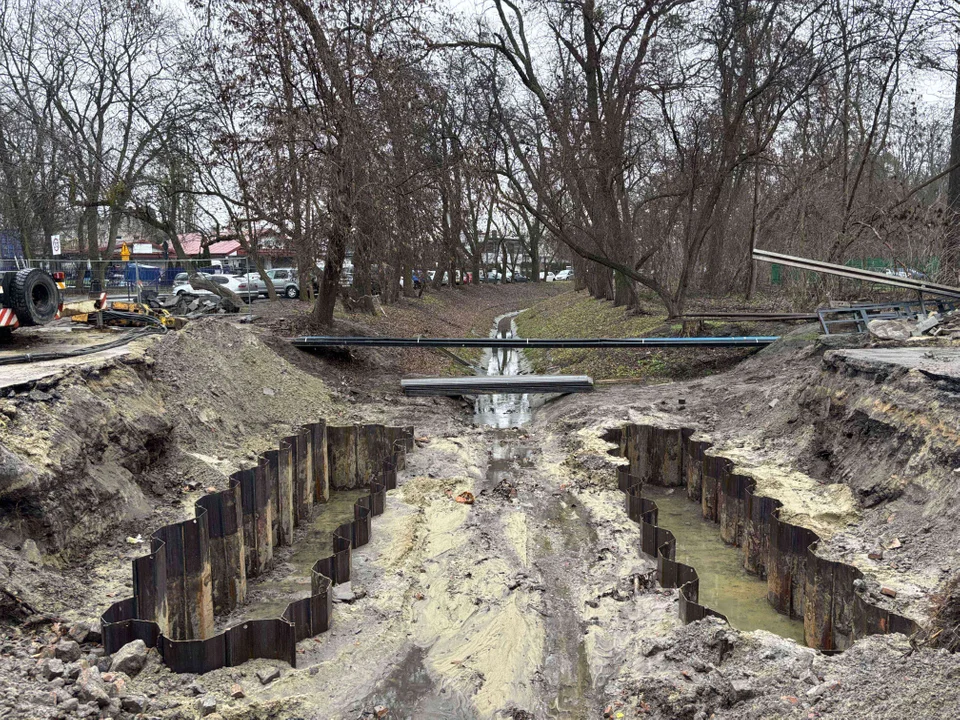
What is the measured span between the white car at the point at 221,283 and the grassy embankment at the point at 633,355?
36.1 ft

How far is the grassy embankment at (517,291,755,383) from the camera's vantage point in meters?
19.3

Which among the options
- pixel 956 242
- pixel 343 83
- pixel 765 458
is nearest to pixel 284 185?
pixel 343 83

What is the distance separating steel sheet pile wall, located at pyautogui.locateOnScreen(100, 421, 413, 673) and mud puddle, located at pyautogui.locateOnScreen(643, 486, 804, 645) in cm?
445

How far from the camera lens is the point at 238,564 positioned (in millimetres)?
9500

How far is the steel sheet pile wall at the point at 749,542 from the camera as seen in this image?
24.8ft

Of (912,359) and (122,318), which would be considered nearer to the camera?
(912,359)

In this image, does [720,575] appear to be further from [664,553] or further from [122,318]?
[122,318]

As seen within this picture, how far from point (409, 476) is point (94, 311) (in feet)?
29.7

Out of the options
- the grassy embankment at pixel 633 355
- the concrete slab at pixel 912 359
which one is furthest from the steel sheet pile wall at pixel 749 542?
the grassy embankment at pixel 633 355

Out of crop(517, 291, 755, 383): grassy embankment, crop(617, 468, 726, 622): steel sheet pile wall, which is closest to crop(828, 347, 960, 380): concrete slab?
crop(617, 468, 726, 622): steel sheet pile wall

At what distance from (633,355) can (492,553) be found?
39.7 ft

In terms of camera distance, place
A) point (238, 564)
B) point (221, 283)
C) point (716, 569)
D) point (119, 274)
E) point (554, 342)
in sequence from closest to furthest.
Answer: point (238, 564), point (716, 569), point (554, 342), point (119, 274), point (221, 283)

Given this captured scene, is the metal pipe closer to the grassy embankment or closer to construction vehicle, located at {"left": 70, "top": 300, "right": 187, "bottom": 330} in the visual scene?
the grassy embankment

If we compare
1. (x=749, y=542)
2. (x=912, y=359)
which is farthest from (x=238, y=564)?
(x=912, y=359)
